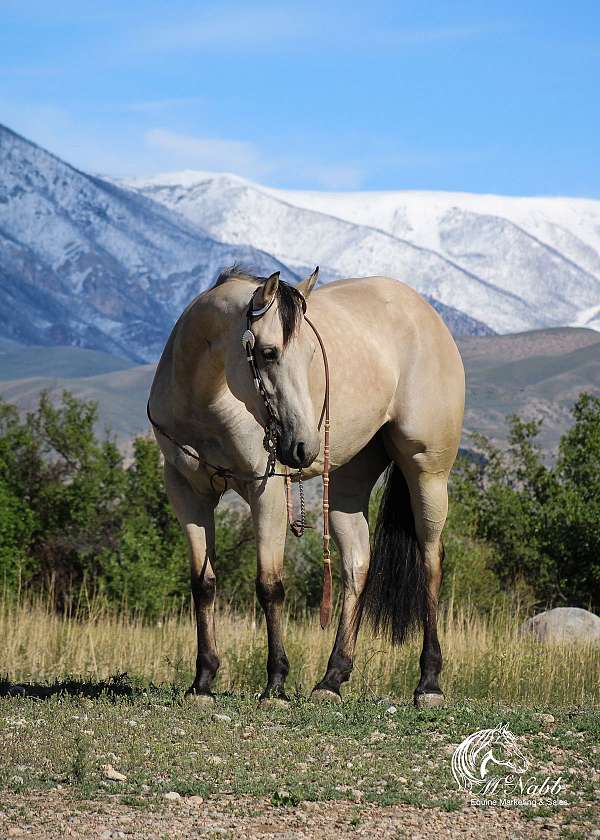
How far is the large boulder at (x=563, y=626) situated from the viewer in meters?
10.9

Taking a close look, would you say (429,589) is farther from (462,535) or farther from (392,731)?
(462,535)

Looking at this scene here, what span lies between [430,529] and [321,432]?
120 centimetres

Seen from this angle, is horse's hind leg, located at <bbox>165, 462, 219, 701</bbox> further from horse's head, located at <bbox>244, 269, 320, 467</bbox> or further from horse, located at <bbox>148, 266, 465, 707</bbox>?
horse's head, located at <bbox>244, 269, 320, 467</bbox>

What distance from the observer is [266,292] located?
574 centimetres

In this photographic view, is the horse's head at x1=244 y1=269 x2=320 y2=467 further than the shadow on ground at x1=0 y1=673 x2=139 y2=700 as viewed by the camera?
No

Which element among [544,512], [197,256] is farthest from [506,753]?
[197,256]

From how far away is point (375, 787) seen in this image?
4785 millimetres

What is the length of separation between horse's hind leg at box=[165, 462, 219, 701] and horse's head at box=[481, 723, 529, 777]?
5.40 feet

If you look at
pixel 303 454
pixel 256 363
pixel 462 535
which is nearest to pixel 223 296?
pixel 256 363

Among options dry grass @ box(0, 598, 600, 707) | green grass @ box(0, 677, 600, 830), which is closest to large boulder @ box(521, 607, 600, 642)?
dry grass @ box(0, 598, 600, 707)

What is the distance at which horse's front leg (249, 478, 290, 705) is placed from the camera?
6273 millimetres

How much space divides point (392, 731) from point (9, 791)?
2.07m

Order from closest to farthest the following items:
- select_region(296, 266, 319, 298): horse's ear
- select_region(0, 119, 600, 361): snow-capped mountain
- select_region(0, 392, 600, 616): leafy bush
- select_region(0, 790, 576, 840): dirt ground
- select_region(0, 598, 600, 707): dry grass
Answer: select_region(0, 790, 576, 840): dirt ground, select_region(296, 266, 319, 298): horse's ear, select_region(0, 598, 600, 707): dry grass, select_region(0, 392, 600, 616): leafy bush, select_region(0, 119, 600, 361): snow-capped mountain

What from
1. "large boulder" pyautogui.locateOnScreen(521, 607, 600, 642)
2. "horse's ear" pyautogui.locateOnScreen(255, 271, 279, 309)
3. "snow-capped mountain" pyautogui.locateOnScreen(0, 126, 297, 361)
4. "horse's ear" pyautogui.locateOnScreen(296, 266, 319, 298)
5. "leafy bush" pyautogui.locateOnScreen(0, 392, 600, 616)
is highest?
"snow-capped mountain" pyautogui.locateOnScreen(0, 126, 297, 361)
